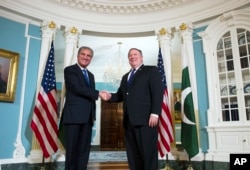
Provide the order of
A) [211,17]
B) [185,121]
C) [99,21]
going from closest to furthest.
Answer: [185,121], [211,17], [99,21]

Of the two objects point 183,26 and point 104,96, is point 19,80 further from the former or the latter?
point 183,26

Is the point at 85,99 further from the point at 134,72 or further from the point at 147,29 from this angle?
the point at 147,29

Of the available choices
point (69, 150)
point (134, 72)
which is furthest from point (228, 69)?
point (69, 150)

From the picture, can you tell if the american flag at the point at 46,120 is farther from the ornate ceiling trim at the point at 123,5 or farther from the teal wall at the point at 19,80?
the ornate ceiling trim at the point at 123,5

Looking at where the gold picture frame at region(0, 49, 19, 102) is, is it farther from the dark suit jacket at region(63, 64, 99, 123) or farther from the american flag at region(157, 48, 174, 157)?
the american flag at region(157, 48, 174, 157)

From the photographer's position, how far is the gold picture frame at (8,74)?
12.0 ft

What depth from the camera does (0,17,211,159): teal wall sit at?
3.65 metres

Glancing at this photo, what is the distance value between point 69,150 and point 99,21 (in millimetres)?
3065

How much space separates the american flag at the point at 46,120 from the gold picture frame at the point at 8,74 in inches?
22.7

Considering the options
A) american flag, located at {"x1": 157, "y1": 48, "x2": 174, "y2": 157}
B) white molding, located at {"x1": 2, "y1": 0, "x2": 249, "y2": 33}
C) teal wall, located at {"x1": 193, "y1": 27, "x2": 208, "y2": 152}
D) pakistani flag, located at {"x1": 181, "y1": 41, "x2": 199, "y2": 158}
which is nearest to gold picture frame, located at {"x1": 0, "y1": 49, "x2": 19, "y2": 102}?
white molding, located at {"x1": 2, "y1": 0, "x2": 249, "y2": 33}

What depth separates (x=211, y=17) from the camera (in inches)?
164

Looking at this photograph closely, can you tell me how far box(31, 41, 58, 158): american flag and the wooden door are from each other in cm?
525

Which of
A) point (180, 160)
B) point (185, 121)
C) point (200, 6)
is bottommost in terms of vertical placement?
point (180, 160)

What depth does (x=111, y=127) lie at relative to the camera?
28.6 ft
